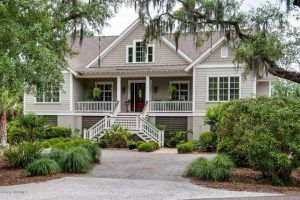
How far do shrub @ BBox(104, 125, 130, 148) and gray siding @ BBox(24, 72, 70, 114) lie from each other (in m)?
5.01

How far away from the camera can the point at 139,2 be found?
16750 millimetres

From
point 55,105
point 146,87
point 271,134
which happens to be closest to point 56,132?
point 55,105

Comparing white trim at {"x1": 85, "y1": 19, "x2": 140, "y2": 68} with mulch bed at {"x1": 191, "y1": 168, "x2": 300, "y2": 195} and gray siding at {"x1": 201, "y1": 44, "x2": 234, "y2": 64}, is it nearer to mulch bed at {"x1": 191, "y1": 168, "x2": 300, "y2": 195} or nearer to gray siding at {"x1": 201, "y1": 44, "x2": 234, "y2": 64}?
gray siding at {"x1": 201, "y1": 44, "x2": 234, "y2": 64}

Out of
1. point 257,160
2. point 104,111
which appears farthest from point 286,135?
point 104,111

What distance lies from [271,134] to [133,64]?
1692 centimetres

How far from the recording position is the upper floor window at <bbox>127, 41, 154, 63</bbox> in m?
26.7

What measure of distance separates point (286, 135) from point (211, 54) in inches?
558

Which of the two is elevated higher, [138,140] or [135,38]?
[135,38]

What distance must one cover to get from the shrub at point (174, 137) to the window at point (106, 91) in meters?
5.75

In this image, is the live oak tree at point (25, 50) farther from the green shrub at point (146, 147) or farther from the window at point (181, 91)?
the window at point (181, 91)

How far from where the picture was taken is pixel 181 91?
2692 cm

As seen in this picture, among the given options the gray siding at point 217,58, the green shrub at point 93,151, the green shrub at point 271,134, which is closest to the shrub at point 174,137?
the gray siding at point 217,58

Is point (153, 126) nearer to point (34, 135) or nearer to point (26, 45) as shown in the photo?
point (34, 135)

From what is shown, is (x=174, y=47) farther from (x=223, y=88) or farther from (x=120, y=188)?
(x=120, y=188)
